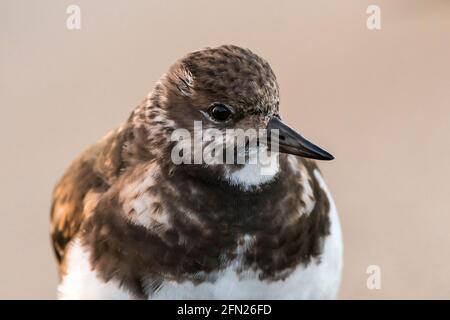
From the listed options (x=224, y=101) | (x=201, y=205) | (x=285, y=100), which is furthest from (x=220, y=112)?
(x=285, y=100)

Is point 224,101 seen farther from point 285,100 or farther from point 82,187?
point 285,100

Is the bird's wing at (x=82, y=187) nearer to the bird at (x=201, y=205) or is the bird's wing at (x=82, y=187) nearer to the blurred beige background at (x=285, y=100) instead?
the bird at (x=201, y=205)

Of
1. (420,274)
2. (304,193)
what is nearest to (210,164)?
(304,193)

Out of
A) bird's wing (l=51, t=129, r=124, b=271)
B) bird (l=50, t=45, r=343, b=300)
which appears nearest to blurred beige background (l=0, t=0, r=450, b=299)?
bird's wing (l=51, t=129, r=124, b=271)

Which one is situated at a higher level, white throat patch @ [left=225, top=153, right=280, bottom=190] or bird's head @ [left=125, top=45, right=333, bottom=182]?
bird's head @ [left=125, top=45, right=333, bottom=182]

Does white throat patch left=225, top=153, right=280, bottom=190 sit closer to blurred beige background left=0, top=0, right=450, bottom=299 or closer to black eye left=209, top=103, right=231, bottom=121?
black eye left=209, top=103, right=231, bottom=121
